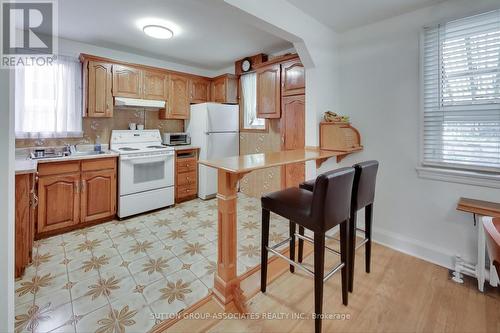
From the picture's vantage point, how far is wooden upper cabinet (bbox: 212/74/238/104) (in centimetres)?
412

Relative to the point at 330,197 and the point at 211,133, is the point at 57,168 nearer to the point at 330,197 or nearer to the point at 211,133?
the point at 211,133

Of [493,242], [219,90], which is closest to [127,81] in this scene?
[219,90]

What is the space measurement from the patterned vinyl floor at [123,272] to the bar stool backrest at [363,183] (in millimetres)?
1096

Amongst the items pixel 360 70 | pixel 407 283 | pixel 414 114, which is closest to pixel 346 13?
pixel 360 70

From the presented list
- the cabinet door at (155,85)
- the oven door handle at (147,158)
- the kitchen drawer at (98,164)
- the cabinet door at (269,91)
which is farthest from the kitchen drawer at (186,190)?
the cabinet door at (269,91)

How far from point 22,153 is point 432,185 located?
4.55 meters

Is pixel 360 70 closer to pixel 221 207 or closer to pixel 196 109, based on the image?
pixel 221 207

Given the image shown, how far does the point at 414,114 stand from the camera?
2.28 meters

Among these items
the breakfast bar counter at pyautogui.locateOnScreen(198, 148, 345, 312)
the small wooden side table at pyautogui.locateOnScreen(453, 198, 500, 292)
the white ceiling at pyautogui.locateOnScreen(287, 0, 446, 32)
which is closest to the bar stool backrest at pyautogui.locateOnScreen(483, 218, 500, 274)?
the breakfast bar counter at pyautogui.locateOnScreen(198, 148, 345, 312)

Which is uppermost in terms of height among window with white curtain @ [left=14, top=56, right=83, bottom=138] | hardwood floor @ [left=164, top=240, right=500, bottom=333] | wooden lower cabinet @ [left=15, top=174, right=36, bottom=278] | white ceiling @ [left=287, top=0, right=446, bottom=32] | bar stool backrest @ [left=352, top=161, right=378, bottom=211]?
white ceiling @ [left=287, top=0, right=446, bottom=32]

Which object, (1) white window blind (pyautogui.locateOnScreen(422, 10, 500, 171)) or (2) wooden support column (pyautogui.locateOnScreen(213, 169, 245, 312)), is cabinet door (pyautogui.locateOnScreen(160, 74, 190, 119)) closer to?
(2) wooden support column (pyautogui.locateOnScreen(213, 169, 245, 312))

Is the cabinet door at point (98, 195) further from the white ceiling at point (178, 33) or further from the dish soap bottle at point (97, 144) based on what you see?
the white ceiling at point (178, 33)

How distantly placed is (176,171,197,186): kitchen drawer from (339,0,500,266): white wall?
2.57m

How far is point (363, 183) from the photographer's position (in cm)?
179
